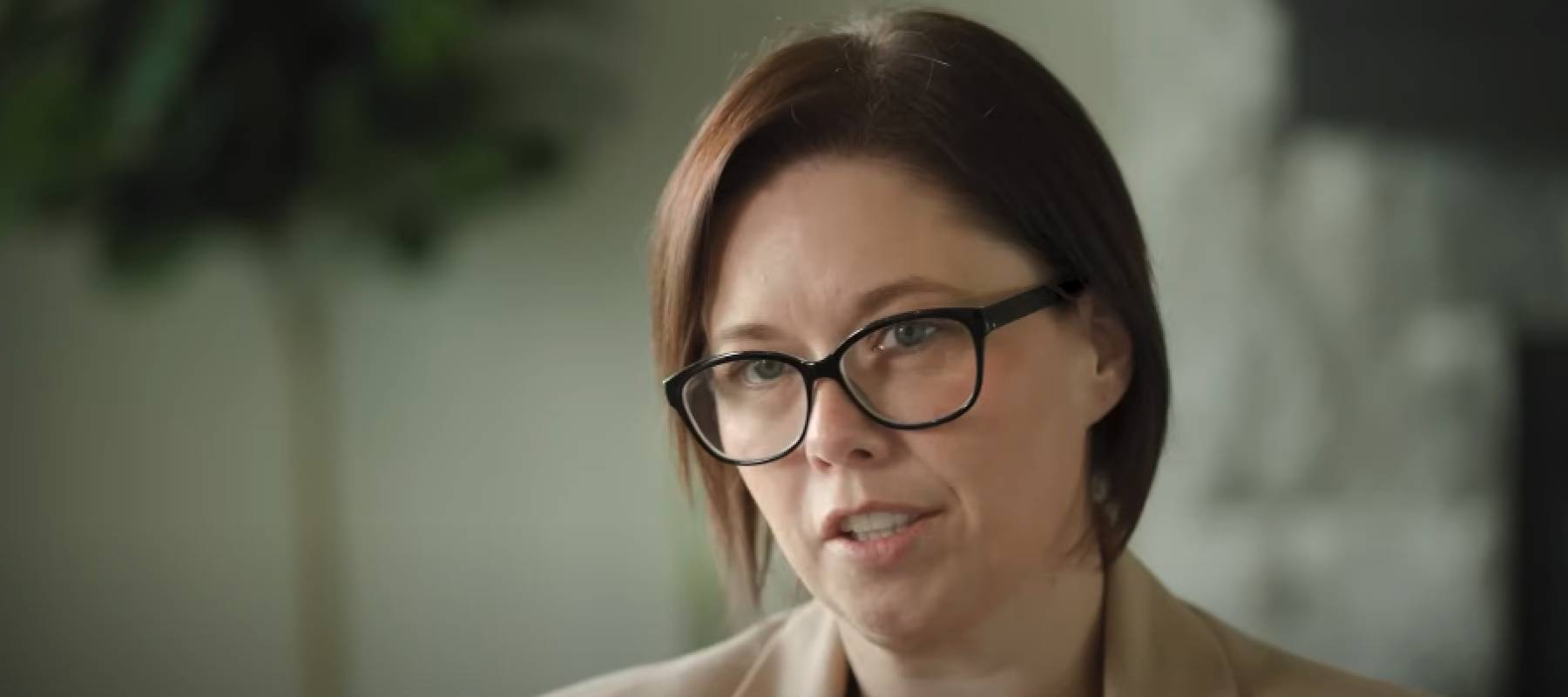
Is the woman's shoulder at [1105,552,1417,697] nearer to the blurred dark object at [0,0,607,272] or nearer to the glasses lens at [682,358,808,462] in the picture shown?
the glasses lens at [682,358,808,462]

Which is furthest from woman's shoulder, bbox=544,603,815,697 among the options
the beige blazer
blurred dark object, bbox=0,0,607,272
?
blurred dark object, bbox=0,0,607,272

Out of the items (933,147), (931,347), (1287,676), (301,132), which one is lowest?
(1287,676)

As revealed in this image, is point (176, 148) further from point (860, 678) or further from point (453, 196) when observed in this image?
point (860, 678)

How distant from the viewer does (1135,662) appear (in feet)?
3.19

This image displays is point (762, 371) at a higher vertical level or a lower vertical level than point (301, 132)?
lower

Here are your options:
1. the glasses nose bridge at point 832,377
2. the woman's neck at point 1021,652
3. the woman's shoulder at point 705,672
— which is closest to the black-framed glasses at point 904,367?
the glasses nose bridge at point 832,377

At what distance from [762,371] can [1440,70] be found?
79 centimetres

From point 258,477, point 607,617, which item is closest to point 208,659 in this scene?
point 258,477

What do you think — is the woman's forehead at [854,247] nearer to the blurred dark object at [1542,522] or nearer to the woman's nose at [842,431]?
the woman's nose at [842,431]

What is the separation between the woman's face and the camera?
86 centimetres

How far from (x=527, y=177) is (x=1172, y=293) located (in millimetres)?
923

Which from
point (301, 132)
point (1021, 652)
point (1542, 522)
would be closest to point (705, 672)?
point (1021, 652)

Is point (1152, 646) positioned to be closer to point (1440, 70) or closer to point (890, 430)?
point (890, 430)

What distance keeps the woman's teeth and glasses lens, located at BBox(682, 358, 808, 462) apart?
0.06 meters
